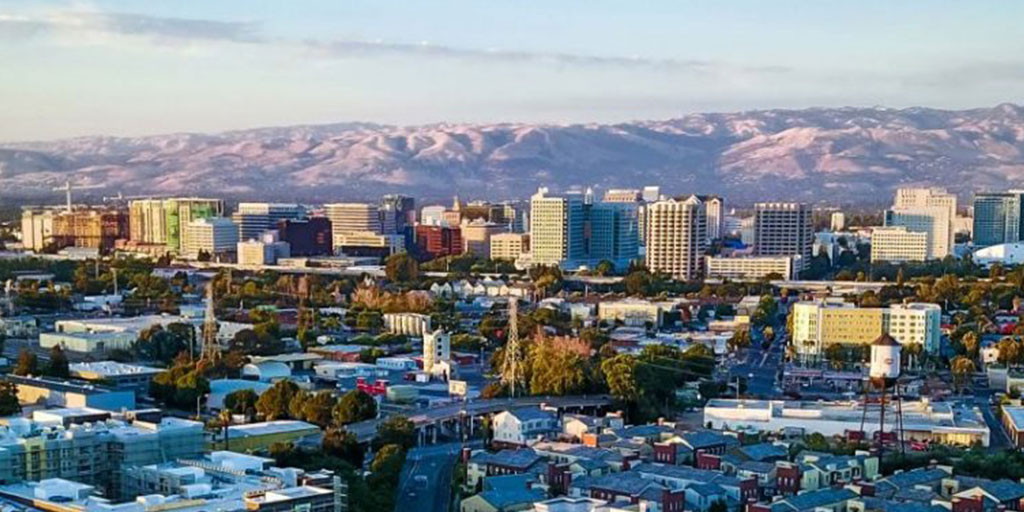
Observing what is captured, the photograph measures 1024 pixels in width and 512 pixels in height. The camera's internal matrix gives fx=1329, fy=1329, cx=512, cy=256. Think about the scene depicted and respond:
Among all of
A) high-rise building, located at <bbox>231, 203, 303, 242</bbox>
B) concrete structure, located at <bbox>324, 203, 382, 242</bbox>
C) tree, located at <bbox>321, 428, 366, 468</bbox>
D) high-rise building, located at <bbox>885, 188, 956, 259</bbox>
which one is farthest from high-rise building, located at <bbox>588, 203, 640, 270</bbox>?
tree, located at <bbox>321, 428, 366, 468</bbox>

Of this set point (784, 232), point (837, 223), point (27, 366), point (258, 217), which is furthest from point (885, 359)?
point (837, 223)

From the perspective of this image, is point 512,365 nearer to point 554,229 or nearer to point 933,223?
point 554,229

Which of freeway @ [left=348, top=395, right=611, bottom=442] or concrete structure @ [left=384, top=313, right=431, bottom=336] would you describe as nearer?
freeway @ [left=348, top=395, right=611, bottom=442]

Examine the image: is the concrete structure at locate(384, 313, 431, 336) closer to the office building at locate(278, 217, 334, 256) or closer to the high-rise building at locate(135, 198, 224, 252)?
the office building at locate(278, 217, 334, 256)

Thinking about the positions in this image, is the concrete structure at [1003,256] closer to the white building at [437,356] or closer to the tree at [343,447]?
the white building at [437,356]

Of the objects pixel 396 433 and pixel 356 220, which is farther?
pixel 356 220

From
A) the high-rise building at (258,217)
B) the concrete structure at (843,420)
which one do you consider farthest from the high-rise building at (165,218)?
the concrete structure at (843,420)

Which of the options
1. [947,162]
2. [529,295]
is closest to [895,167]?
[947,162]
